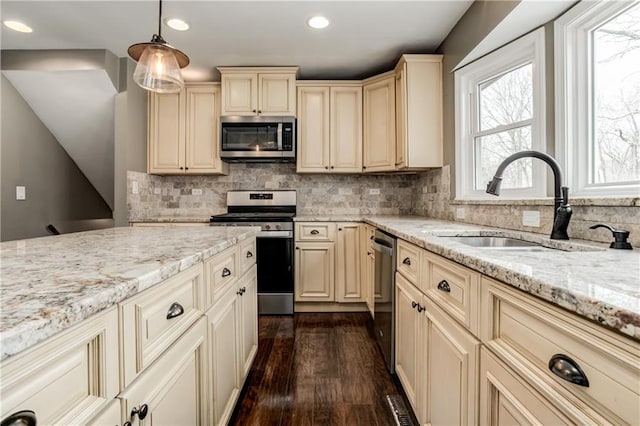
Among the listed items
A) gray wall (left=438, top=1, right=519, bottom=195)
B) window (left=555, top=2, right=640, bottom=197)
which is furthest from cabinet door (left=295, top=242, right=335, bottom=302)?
window (left=555, top=2, right=640, bottom=197)

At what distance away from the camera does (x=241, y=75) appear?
3189 millimetres

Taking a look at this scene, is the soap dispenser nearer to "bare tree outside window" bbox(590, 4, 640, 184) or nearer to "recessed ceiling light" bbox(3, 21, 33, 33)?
"bare tree outside window" bbox(590, 4, 640, 184)

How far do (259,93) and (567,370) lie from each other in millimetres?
3222

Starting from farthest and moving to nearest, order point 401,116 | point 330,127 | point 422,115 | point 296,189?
1. point 296,189
2. point 330,127
3. point 401,116
4. point 422,115

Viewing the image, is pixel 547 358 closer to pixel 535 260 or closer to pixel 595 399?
pixel 595 399

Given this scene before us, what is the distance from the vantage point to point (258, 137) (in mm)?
3189

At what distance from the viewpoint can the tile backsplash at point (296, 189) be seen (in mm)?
3631

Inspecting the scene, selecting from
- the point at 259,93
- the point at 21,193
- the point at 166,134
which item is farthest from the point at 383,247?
the point at 21,193

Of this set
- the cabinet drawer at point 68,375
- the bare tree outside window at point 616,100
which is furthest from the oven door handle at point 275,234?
the cabinet drawer at point 68,375

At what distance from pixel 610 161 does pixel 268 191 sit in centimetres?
291

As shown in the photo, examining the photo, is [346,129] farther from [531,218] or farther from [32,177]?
[32,177]

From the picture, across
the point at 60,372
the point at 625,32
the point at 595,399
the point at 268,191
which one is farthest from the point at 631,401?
the point at 268,191

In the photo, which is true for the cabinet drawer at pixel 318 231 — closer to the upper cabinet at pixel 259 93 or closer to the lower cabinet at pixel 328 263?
the lower cabinet at pixel 328 263

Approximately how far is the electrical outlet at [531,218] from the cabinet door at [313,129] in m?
2.00
